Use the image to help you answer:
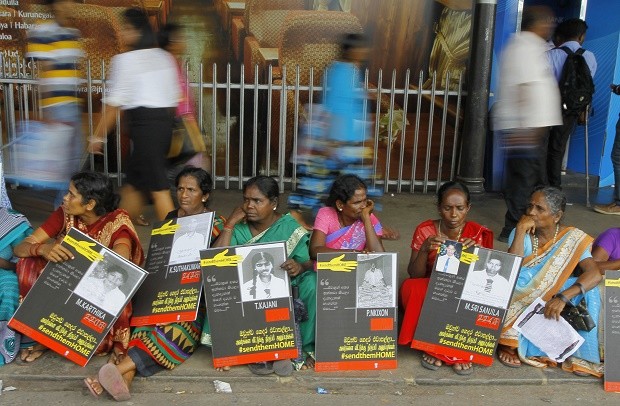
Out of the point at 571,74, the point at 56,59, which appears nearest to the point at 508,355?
the point at 571,74

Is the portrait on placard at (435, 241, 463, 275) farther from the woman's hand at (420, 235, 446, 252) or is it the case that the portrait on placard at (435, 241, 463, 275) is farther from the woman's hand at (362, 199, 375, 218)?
the woman's hand at (362, 199, 375, 218)

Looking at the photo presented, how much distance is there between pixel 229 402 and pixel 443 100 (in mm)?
4350

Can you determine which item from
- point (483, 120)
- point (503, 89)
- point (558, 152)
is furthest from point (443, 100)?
point (503, 89)

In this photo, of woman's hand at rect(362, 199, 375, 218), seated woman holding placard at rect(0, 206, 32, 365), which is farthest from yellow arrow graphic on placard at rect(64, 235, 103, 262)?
woman's hand at rect(362, 199, 375, 218)

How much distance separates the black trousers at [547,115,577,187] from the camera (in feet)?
21.3

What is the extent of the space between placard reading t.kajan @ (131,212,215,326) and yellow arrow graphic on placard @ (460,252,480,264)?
1335mm

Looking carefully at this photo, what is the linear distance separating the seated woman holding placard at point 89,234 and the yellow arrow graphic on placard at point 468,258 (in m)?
1.74

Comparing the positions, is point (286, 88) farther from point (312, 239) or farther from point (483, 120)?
point (312, 239)

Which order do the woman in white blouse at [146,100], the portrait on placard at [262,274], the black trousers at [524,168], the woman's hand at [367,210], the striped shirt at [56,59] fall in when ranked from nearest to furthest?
the portrait on placard at [262,274] < the woman's hand at [367,210] < the woman in white blouse at [146,100] < the striped shirt at [56,59] < the black trousers at [524,168]

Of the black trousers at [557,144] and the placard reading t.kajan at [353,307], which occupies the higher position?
the black trousers at [557,144]

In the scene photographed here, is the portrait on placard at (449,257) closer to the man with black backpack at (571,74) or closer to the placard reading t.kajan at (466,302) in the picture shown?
the placard reading t.kajan at (466,302)

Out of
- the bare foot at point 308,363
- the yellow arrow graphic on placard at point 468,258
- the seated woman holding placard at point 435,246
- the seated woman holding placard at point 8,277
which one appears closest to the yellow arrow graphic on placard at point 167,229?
the seated woman holding placard at point 8,277

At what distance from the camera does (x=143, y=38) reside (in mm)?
5000

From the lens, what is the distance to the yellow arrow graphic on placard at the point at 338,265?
381 centimetres
